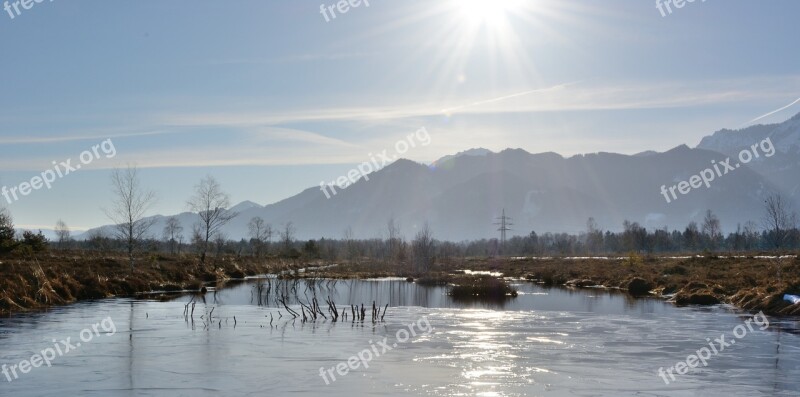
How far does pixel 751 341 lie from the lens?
87.1 ft

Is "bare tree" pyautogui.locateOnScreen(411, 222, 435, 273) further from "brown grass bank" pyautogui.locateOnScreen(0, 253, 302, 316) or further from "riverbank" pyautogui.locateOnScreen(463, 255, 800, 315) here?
"brown grass bank" pyautogui.locateOnScreen(0, 253, 302, 316)

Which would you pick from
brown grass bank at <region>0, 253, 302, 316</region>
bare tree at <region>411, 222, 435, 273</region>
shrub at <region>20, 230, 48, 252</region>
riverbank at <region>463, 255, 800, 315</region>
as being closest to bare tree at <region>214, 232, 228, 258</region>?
brown grass bank at <region>0, 253, 302, 316</region>

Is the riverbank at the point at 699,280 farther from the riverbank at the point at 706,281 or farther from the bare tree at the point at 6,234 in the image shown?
the bare tree at the point at 6,234

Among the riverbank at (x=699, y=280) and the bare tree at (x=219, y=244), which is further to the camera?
the bare tree at (x=219, y=244)

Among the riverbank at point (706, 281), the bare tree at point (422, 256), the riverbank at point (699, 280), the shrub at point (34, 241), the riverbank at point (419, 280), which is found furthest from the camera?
the bare tree at point (422, 256)

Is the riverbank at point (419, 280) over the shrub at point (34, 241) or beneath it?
beneath

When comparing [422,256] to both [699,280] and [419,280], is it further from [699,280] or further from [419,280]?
[699,280]

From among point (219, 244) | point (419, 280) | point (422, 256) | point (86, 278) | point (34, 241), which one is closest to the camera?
point (86, 278)

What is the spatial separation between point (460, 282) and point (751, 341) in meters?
34.9

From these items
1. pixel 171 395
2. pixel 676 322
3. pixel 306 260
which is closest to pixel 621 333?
pixel 676 322

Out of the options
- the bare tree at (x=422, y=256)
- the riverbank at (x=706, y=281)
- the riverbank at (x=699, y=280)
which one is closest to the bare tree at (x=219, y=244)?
the bare tree at (x=422, y=256)

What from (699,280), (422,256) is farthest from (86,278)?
(699,280)

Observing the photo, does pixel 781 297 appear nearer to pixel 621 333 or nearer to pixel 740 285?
pixel 740 285

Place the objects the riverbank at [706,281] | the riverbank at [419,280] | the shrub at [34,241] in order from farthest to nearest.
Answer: the shrub at [34,241] < the riverbank at [706,281] < the riverbank at [419,280]
